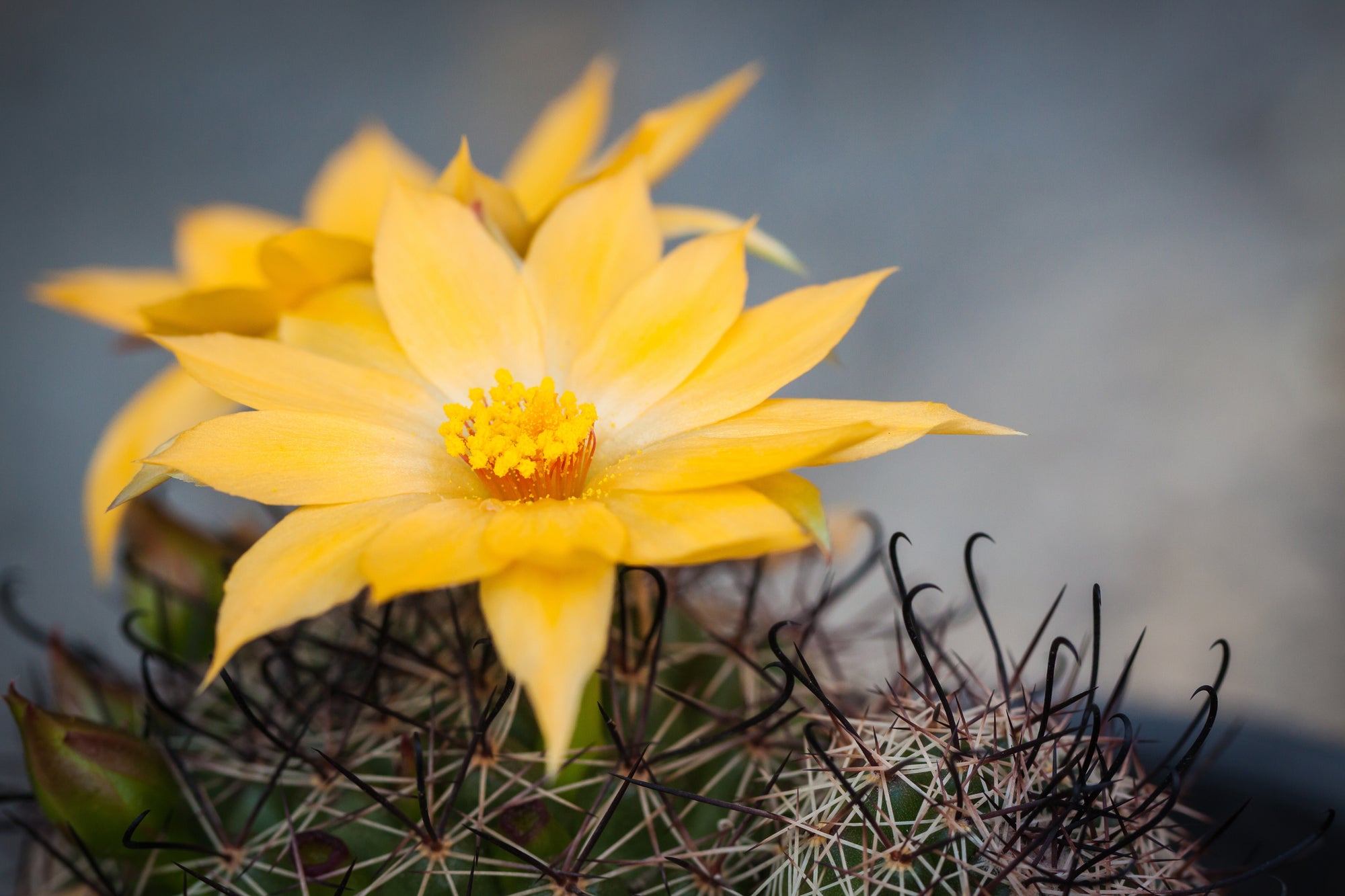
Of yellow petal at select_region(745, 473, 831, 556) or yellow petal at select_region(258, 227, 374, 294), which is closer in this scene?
yellow petal at select_region(745, 473, 831, 556)

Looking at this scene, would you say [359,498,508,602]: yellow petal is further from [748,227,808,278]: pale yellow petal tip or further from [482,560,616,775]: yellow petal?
[748,227,808,278]: pale yellow petal tip

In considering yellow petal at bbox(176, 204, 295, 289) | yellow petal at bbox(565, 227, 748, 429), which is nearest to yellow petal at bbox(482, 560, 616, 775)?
yellow petal at bbox(565, 227, 748, 429)

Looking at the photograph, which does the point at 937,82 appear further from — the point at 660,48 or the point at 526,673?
the point at 526,673

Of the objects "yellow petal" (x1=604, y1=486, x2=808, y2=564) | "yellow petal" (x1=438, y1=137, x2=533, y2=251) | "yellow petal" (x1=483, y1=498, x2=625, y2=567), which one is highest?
"yellow petal" (x1=438, y1=137, x2=533, y2=251)

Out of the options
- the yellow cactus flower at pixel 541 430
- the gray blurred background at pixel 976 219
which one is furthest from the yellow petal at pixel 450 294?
the gray blurred background at pixel 976 219

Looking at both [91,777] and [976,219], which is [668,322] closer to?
[91,777]

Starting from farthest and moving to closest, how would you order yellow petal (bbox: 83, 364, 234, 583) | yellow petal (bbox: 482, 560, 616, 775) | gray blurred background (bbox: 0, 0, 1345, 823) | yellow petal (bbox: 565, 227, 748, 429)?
1. gray blurred background (bbox: 0, 0, 1345, 823)
2. yellow petal (bbox: 83, 364, 234, 583)
3. yellow petal (bbox: 565, 227, 748, 429)
4. yellow petal (bbox: 482, 560, 616, 775)

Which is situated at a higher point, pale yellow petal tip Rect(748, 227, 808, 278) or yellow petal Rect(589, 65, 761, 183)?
yellow petal Rect(589, 65, 761, 183)
